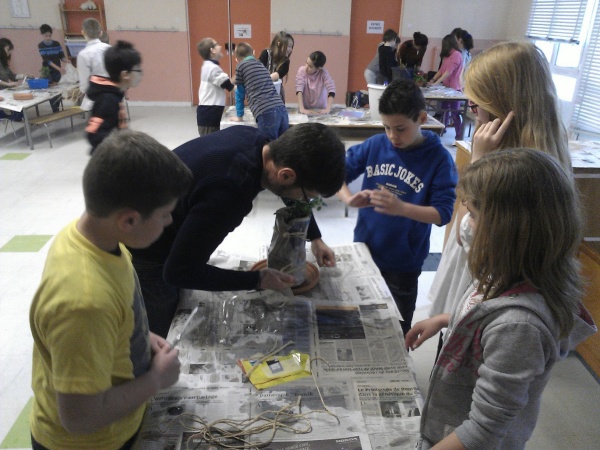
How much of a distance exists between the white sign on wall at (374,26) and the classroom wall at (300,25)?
101mm

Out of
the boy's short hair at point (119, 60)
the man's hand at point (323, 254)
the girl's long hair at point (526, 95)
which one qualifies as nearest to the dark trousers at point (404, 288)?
the man's hand at point (323, 254)

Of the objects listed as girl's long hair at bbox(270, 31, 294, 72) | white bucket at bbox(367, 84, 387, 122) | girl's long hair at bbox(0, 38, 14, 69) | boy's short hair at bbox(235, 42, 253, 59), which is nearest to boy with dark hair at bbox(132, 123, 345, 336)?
white bucket at bbox(367, 84, 387, 122)

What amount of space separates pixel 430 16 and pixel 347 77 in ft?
5.41

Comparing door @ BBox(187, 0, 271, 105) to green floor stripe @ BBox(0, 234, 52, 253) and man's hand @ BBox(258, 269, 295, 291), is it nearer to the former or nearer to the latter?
green floor stripe @ BBox(0, 234, 52, 253)

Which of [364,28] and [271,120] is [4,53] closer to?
[271,120]

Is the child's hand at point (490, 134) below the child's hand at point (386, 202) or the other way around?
the other way around

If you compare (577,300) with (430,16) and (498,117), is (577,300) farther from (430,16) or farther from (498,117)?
(430,16)

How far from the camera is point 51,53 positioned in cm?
731

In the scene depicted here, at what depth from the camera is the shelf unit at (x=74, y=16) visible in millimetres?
7859

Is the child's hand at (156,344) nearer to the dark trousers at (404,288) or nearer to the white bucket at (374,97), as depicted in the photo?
the dark trousers at (404,288)

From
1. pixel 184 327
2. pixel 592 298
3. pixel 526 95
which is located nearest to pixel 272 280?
Result: pixel 184 327

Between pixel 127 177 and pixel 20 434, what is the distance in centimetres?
163

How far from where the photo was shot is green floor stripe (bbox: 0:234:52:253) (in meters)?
3.40

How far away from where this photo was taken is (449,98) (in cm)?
547
